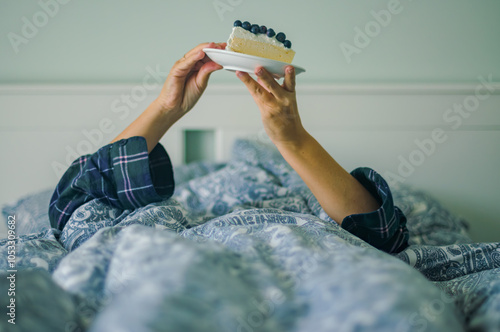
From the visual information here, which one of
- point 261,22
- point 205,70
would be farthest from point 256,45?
point 261,22

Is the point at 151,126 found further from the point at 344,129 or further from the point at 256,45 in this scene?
the point at 344,129

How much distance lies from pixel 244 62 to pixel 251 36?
0.15 metres

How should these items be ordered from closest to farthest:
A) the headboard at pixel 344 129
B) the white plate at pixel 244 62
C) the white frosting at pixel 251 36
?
1. the white plate at pixel 244 62
2. the white frosting at pixel 251 36
3. the headboard at pixel 344 129

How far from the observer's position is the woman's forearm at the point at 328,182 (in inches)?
30.6

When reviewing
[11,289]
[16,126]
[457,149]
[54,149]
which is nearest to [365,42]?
[457,149]

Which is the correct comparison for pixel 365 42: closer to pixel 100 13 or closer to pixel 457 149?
pixel 457 149

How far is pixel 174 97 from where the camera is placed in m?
0.92

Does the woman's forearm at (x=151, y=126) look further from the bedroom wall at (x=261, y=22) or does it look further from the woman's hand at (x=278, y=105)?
the bedroom wall at (x=261, y=22)

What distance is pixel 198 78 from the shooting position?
90 cm

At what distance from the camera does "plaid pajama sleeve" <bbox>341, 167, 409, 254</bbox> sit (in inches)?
28.8

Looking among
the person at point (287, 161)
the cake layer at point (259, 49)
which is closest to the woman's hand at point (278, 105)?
the person at point (287, 161)

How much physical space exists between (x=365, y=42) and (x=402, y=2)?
233mm

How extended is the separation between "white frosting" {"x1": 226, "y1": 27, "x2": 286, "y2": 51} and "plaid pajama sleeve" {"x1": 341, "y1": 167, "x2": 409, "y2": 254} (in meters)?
0.36

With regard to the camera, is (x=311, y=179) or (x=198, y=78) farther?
(x=198, y=78)
